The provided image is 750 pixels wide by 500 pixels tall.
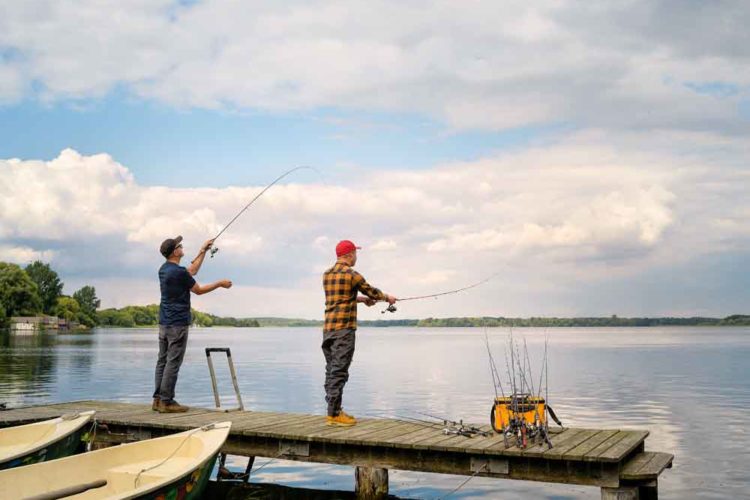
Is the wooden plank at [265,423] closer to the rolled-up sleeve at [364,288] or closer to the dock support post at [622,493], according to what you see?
the rolled-up sleeve at [364,288]

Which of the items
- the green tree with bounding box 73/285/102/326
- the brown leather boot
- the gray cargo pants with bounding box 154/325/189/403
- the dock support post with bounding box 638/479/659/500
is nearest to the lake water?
the brown leather boot

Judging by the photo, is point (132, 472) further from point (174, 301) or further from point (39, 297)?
point (39, 297)

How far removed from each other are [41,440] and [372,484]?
13.5ft

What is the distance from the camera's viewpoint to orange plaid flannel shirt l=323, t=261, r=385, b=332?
9.30 m

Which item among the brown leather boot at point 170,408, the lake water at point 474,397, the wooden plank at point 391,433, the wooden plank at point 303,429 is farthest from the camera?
the lake water at point 474,397

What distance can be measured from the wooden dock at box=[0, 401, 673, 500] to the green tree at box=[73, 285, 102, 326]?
166612 millimetres

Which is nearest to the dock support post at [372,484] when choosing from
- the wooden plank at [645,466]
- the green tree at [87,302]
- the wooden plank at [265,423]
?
the wooden plank at [265,423]

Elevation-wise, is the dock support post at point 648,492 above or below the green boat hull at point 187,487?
below

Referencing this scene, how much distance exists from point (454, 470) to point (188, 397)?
20175 millimetres

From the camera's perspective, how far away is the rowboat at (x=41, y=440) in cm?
884

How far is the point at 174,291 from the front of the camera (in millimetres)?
10219

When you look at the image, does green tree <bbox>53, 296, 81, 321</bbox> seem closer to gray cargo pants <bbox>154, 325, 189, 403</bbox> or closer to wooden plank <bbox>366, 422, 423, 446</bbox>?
gray cargo pants <bbox>154, 325, 189, 403</bbox>

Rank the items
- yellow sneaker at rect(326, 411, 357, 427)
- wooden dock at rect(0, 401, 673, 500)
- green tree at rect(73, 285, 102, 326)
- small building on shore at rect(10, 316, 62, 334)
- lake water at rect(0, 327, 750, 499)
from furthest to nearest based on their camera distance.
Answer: green tree at rect(73, 285, 102, 326) → small building on shore at rect(10, 316, 62, 334) → lake water at rect(0, 327, 750, 499) → yellow sneaker at rect(326, 411, 357, 427) → wooden dock at rect(0, 401, 673, 500)

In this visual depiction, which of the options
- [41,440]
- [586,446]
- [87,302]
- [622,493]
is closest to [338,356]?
[586,446]
